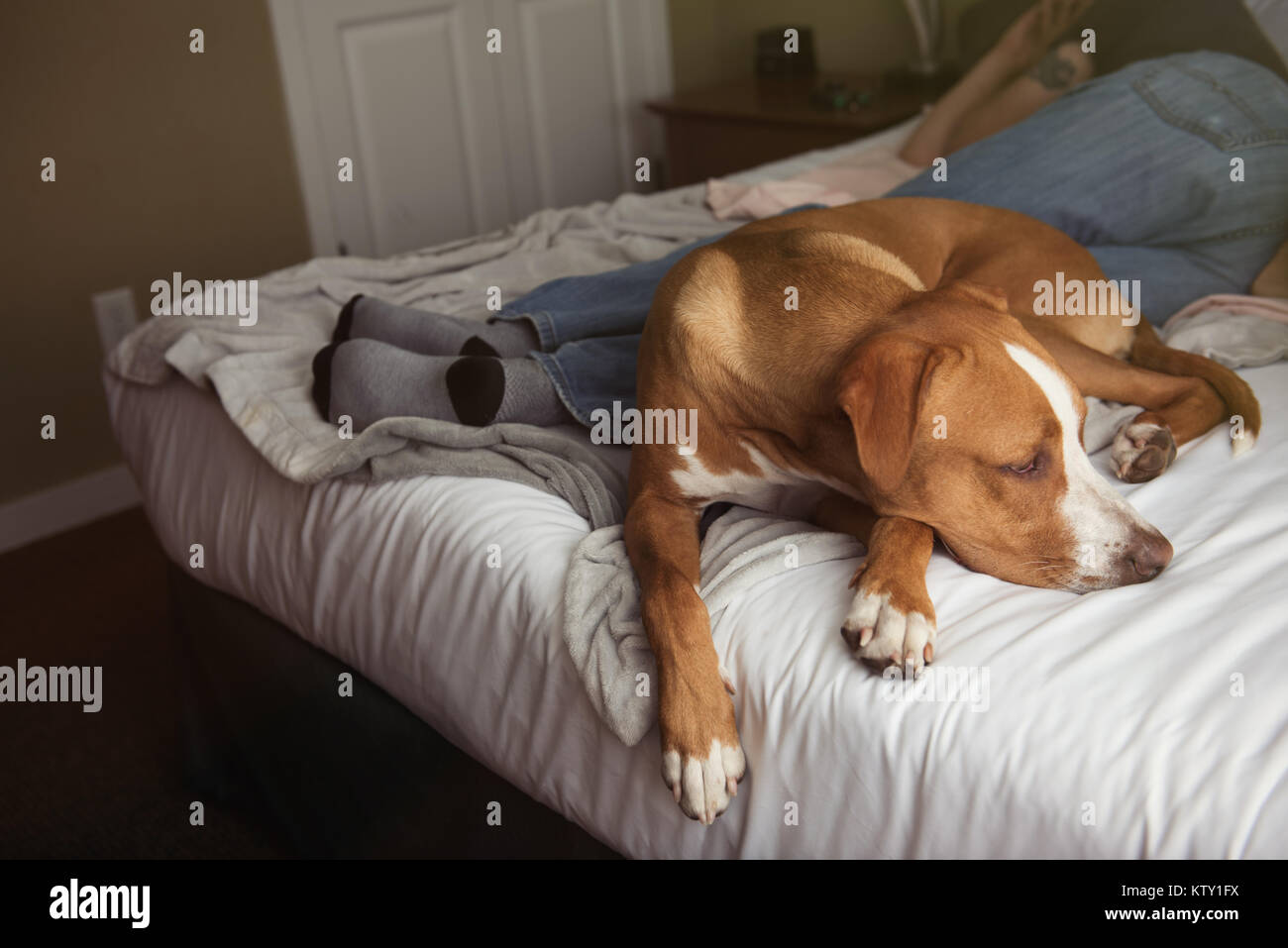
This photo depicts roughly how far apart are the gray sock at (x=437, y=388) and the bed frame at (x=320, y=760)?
1.36ft

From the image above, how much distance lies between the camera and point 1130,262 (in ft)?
6.77

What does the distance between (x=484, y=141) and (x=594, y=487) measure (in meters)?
2.98

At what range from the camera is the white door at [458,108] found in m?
3.78

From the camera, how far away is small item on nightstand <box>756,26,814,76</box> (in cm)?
424

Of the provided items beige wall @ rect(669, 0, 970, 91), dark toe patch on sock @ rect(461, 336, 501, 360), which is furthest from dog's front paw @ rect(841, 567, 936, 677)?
beige wall @ rect(669, 0, 970, 91)

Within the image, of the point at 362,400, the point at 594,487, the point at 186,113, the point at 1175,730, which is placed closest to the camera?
the point at 1175,730

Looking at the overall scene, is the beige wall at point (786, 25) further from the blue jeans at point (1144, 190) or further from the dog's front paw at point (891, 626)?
the dog's front paw at point (891, 626)

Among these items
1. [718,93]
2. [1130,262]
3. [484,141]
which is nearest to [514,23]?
[484,141]

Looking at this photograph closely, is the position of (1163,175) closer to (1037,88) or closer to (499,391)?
(1037,88)

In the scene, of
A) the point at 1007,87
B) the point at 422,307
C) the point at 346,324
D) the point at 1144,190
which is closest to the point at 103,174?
the point at 422,307

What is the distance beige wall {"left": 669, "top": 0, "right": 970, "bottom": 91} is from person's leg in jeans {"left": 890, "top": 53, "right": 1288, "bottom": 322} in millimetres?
1871

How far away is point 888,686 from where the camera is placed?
110cm

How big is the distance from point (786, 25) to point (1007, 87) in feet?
5.79
